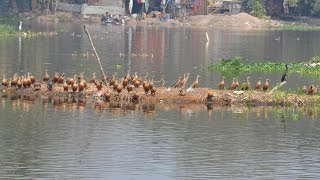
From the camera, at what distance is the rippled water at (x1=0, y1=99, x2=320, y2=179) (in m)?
27.1

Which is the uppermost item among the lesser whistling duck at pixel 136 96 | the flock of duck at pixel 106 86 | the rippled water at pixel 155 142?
the flock of duck at pixel 106 86

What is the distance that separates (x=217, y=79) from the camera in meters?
48.8

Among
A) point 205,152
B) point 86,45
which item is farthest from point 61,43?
point 205,152

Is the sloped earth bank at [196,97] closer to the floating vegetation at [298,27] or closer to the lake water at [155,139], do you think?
the lake water at [155,139]

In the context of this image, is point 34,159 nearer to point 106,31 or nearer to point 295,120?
point 295,120

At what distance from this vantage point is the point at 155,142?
1228 inches

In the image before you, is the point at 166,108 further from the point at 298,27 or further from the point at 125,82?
the point at 298,27

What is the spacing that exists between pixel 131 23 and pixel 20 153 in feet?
264

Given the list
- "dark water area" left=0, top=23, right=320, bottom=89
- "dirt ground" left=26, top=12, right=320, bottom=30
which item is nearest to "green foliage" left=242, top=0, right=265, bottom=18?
"dirt ground" left=26, top=12, right=320, bottom=30

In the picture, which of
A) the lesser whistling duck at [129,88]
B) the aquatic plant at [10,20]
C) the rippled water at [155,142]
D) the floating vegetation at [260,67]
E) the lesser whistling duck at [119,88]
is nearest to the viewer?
the rippled water at [155,142]

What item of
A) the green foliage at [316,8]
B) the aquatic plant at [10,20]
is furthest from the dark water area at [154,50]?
the green foliage at [316,8]

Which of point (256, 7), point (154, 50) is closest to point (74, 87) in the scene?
point (154, 50)

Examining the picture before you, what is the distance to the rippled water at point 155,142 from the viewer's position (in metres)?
27.1

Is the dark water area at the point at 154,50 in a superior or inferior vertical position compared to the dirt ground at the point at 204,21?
inferior
